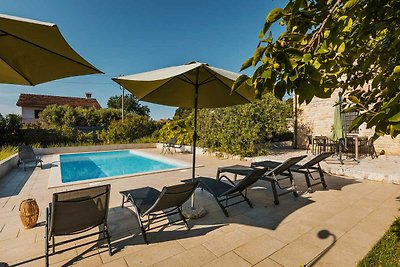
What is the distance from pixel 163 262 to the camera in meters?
3.02

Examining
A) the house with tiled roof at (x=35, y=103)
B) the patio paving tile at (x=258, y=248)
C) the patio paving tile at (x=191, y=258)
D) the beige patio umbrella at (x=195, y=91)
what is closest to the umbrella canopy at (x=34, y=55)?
the beige patio umbrella at (x=195, y=91)

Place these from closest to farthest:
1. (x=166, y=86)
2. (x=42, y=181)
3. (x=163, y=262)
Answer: (x=163, y=262), (x=166, y=86), (x=42, y=181)

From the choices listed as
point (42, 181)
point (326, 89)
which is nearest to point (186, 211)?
point (326, 89)

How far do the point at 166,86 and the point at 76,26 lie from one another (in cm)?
1196

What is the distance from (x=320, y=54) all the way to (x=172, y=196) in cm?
299

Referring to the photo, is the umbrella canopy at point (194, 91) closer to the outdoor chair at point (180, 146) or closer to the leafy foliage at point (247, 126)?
the leafy foliage at point (247, 126)

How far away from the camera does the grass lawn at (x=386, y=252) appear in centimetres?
297

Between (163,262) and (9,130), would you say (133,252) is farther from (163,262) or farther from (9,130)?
(9,130)

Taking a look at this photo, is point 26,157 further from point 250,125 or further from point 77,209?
point 250,125

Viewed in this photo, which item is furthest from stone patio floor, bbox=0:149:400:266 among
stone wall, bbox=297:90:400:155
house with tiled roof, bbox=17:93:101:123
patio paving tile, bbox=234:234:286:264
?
house with tiled roof, bbox=17:93:101:123

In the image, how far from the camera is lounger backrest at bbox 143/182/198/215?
11.5 feet

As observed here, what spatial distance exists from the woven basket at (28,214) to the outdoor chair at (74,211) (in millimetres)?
1166

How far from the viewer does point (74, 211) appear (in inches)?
119

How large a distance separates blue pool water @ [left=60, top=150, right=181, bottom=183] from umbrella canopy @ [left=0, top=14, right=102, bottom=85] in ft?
26.3
